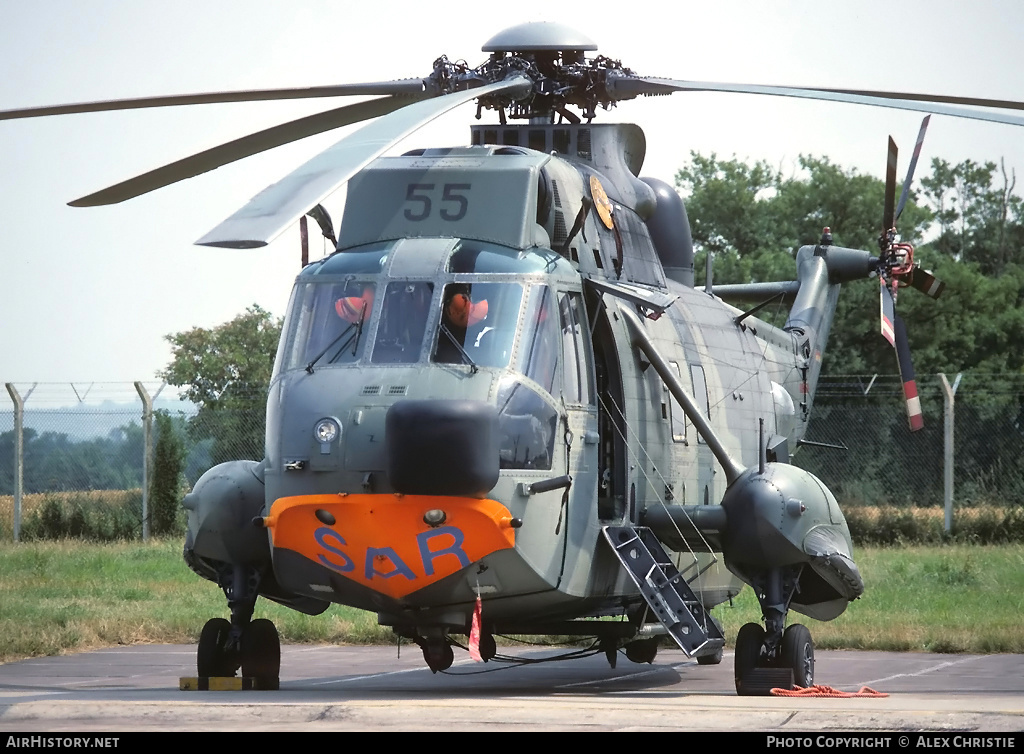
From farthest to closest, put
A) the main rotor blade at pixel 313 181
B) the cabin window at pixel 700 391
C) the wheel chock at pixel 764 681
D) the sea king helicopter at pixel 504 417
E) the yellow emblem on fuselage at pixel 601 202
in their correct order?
the cabin window at pixel 700 391
the yellow emblem on fuselage at pixel 601 202
the wheel chock at pixel 764 681
the sea king helicopter at pixel 504 417
the main rotor blade at pixel 313 181

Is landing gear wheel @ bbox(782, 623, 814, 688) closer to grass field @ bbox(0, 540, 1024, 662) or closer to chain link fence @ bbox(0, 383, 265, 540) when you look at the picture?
grass field @ bbox(0, 540, 1024, 662)

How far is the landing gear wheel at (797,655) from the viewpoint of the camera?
11984mm

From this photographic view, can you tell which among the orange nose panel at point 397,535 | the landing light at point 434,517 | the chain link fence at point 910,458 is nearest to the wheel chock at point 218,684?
the orange nose panel at point 397,535

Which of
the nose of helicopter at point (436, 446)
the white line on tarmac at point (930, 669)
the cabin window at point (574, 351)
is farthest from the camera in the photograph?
the white line on tarmac at point (930, 669)

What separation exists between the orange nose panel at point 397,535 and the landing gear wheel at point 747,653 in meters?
2.47

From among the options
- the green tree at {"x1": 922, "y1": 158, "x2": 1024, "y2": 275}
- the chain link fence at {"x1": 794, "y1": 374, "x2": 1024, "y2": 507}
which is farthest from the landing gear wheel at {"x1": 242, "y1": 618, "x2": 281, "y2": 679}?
the green tree at {"x1": 922, "y1": 158, "x2": 1024, "y2": 275}

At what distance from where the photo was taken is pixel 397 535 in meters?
10.5

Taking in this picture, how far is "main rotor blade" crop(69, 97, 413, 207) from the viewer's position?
35.7 feet

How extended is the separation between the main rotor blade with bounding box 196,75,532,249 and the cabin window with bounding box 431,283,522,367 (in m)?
1.33

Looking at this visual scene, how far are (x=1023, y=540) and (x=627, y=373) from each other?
1711 centimetres

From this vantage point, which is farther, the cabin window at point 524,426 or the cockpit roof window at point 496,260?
the cockpit roof window at point 496,260

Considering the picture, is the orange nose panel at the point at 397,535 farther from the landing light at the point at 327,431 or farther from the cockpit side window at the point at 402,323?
the cockpit side window at the point at 402,323
